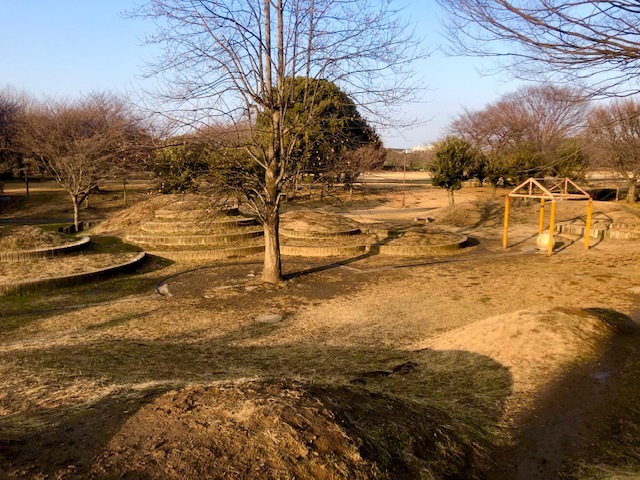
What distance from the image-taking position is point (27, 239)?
14.0 metres

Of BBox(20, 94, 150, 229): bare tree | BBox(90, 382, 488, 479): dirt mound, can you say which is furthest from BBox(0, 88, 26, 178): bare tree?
→ BBox(90, 382, 488, 479): dirt mound

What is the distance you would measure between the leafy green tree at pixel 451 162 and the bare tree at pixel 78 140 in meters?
17.2

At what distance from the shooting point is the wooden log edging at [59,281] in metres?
11.3

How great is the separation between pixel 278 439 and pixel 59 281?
34.6 ft

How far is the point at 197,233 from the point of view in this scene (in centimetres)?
1789

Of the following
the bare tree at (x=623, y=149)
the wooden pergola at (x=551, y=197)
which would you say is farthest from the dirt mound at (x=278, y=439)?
the bare tree at (x=623, y=149)

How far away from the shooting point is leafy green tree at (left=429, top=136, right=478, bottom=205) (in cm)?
2964

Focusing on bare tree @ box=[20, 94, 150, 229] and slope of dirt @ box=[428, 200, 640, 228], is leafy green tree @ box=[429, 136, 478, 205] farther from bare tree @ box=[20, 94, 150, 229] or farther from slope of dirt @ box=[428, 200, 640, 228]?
bare tree @ box=[20, 94, 150, 229]

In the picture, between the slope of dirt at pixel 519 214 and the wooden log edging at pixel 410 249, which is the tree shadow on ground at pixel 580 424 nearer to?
the wooden log edging at pixel 410 249

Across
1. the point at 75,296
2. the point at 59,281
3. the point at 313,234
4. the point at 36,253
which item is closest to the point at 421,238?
the point at 313,234

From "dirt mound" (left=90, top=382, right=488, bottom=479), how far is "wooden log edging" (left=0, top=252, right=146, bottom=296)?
30.8ft

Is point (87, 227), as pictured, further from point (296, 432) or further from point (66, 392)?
point (296, 432)

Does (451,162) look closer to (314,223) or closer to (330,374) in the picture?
(314,223)

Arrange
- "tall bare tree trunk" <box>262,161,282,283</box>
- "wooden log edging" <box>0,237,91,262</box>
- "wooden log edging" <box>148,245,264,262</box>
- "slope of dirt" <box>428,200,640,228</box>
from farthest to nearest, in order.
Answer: "slope of dirt" <box>428,200,640,228</box> < "wooden log edging" <box>148,245,264,262</box> < "wooden log edging" <box>0,237,91,262</box> < "tall bare tree trunk" <box>262,161,282,283</box>
